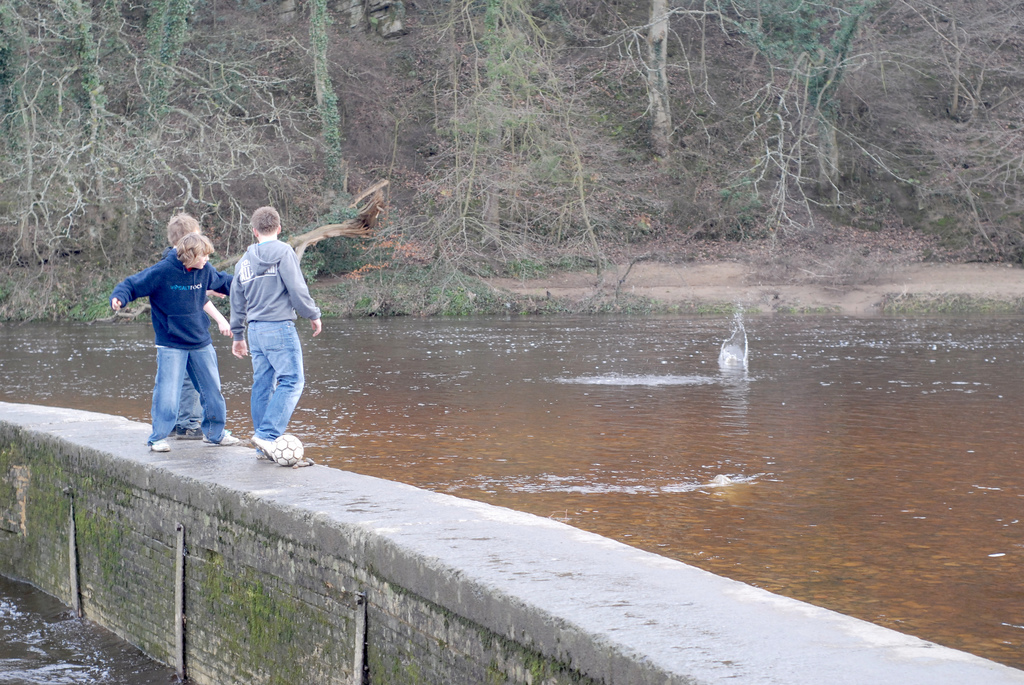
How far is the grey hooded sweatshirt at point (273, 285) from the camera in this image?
23.0 feet

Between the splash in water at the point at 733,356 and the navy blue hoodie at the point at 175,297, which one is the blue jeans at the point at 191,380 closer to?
the navy blue hoodie at the point at 175,297

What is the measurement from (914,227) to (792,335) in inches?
583

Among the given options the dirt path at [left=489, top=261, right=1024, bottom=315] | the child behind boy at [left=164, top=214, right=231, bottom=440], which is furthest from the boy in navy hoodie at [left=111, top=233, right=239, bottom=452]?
the dirt path at [left=489, top=261, right=1024, bottom=315]

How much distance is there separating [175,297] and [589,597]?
175 inches

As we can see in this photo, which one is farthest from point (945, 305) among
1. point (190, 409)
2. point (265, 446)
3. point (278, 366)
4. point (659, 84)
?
point (265, 446)

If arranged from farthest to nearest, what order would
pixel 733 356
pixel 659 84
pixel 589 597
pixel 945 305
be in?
pixel 659 84, pixel 945 305, pixel 733 356, pixel 589 597

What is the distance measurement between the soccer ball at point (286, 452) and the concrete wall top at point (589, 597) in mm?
432

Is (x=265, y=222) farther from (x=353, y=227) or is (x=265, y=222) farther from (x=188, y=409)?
(x=353, y=227)

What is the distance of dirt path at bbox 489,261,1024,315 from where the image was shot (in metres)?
31.1

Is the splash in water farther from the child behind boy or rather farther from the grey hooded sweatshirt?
the grey hooded sweatshirt

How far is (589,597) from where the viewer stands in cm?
391

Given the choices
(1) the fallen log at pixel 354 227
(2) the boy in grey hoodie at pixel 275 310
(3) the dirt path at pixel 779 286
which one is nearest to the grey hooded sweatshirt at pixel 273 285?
(2) the boy in grey hoodie at pixel 275 310

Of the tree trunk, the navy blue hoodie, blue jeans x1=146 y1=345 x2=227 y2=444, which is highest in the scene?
the tree trunk

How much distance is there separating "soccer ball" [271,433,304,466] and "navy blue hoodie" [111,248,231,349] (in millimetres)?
1300
